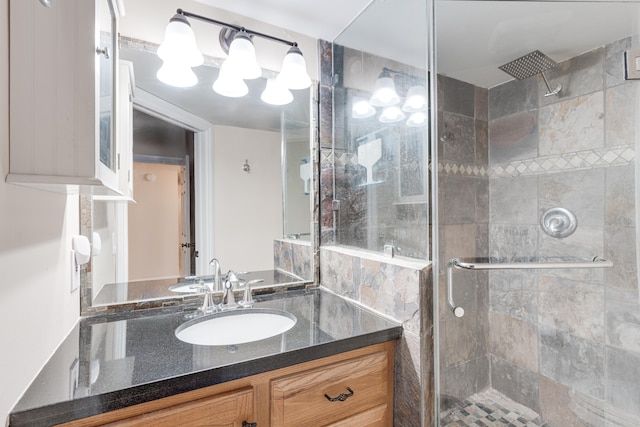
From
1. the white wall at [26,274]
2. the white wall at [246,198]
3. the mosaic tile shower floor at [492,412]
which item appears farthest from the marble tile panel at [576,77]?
the white wall at [26,274]

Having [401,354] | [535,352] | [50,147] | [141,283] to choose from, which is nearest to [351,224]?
[401,354]

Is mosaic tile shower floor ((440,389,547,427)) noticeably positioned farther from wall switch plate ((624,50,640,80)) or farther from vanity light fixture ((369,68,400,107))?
wall switch plate ((624,50,640,80))

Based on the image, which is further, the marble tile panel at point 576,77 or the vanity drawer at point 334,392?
the marble tile panel at point 576,77

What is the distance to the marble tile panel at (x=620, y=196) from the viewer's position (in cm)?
139

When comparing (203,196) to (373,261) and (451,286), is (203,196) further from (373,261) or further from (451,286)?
(451,286)

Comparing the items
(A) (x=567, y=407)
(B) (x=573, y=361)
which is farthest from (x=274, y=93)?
(A) (x=567, y=407)

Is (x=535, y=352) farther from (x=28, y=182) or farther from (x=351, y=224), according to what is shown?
(x=28, y=182)

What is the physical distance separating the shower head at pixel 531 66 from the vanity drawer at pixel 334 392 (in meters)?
1.64

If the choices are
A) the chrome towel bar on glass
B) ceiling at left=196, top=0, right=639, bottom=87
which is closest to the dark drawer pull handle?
the chrome towel bar on glass

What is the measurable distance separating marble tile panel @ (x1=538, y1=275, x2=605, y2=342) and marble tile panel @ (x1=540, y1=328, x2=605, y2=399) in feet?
0.14

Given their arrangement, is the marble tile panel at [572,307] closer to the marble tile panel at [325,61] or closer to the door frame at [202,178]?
the marble tile panel at [325,61]

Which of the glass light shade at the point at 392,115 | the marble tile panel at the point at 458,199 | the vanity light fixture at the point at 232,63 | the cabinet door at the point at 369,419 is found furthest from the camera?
the marble tile panel at the point at 458,199

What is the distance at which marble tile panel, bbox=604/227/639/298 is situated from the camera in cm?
139

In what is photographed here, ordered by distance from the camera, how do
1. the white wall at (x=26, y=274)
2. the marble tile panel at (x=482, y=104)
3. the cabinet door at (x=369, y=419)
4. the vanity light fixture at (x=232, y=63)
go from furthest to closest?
the marble tile panel at (x=482, y=104), the vanity light fixture at (x=232, y=63), the cabinet door at (x=369, y=419), the white wall at (x=26, y=274)
